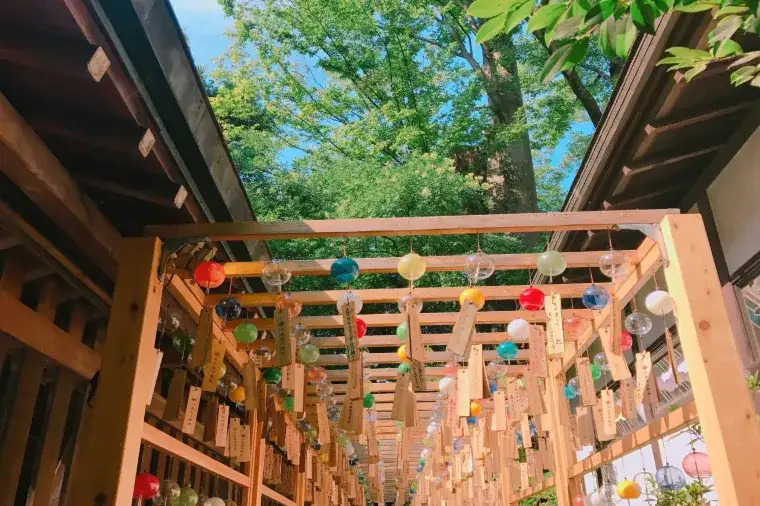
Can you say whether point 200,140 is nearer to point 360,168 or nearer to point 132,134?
point 132,134

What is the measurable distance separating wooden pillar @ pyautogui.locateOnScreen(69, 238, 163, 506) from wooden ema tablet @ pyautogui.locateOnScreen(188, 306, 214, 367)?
245 millimetres

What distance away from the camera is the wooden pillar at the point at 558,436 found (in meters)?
3.73

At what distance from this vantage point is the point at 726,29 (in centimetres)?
107

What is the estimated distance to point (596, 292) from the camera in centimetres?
261

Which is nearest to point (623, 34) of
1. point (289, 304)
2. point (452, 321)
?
point (289, 304)

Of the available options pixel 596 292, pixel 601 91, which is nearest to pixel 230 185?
pixel 596 292

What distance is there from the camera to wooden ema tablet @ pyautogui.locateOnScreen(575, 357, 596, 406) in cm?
273

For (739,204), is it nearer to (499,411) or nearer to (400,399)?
(499,411)

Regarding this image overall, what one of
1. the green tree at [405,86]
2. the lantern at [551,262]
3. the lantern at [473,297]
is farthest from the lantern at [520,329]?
the green tree at [405,86]

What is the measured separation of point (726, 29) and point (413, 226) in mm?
1352

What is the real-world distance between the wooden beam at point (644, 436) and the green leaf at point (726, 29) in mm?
1512

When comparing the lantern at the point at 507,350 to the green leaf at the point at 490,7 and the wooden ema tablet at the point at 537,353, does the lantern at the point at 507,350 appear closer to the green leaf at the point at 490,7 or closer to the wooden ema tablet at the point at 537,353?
the wooden ema tablet at the point at 537,353

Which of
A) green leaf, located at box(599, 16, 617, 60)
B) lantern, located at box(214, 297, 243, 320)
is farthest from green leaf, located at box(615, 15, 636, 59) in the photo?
lantern, located at box(214, 297, 243, 320)

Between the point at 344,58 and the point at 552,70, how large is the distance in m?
12.1
